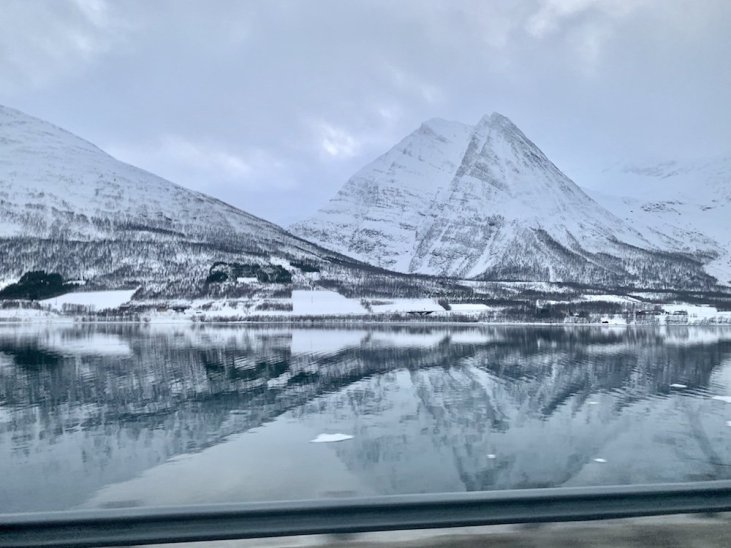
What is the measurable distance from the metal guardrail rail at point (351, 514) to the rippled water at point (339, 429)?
5760 millimetres

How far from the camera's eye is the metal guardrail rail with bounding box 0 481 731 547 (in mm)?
6391

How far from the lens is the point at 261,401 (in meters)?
24.0

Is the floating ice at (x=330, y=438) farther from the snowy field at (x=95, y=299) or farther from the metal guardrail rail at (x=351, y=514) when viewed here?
the snowy field at (x=95, y=299)

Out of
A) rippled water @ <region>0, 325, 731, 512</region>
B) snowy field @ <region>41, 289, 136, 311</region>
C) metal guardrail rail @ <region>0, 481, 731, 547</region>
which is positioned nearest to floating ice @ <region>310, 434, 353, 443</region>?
rippled water @ <region>0, 325, 731, 512</region>

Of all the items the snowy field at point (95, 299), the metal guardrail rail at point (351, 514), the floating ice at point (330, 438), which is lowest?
the floating ice at point (330, 438)

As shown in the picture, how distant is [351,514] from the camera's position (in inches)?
263

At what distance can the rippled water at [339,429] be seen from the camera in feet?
43.6

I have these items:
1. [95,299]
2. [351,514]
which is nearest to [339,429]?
[351,514]

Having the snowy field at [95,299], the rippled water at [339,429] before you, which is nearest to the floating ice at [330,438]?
the rippled water at [339,429]

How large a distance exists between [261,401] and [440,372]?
1314 centimetres

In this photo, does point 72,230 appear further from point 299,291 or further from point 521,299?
point 521,299

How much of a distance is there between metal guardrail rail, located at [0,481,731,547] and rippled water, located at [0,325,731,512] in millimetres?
5760

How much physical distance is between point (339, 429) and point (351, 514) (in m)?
12.3

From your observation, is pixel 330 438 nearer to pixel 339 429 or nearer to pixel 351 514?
pixel 339 429
